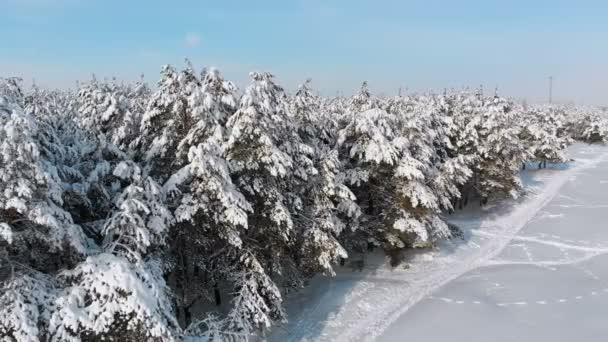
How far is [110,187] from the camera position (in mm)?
13312

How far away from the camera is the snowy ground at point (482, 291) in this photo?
18219 mm

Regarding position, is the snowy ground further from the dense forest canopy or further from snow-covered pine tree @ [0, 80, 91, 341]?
snow-covered pine tree @ [0, 80, 91, 341]

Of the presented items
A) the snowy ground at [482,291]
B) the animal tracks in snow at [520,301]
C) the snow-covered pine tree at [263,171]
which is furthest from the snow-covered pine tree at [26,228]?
the animal tracks in snow at [520,301]

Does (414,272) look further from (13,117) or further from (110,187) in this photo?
(13,117)

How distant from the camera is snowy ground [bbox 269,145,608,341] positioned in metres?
18.2

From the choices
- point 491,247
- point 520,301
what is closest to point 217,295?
point 520,301

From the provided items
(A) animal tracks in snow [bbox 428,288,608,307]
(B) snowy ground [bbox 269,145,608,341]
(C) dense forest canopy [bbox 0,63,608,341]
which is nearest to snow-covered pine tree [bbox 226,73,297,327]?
(C) dense forest canopy [bbox 0,63,608,341]

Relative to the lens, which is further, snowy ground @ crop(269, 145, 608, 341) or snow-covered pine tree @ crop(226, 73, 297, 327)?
snowy ground @ crop(269, 145, 608, 341)

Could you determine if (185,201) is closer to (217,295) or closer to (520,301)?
(217,295)

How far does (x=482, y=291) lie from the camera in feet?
74.3

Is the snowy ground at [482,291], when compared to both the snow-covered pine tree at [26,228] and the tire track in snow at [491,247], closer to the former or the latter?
the tire track in snow at [491,247]

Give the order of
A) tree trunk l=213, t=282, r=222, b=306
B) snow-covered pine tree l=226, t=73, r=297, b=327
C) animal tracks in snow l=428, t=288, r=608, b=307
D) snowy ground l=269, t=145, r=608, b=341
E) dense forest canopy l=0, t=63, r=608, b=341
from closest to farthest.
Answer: dense forest canopy l=0, t=63, r=608, b=341 → snow-covered pine tree l=226, t=73, r=297, b=327 → tree trunk l=213, t=282, r=222, b=306 → snowy ground l=269, t=145, r=608, b=341 → animal tracks in snow l=428, t=288, r=608, b=307

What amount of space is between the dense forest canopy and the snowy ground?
6.37 ft

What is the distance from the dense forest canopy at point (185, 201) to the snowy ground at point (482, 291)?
194 cm
